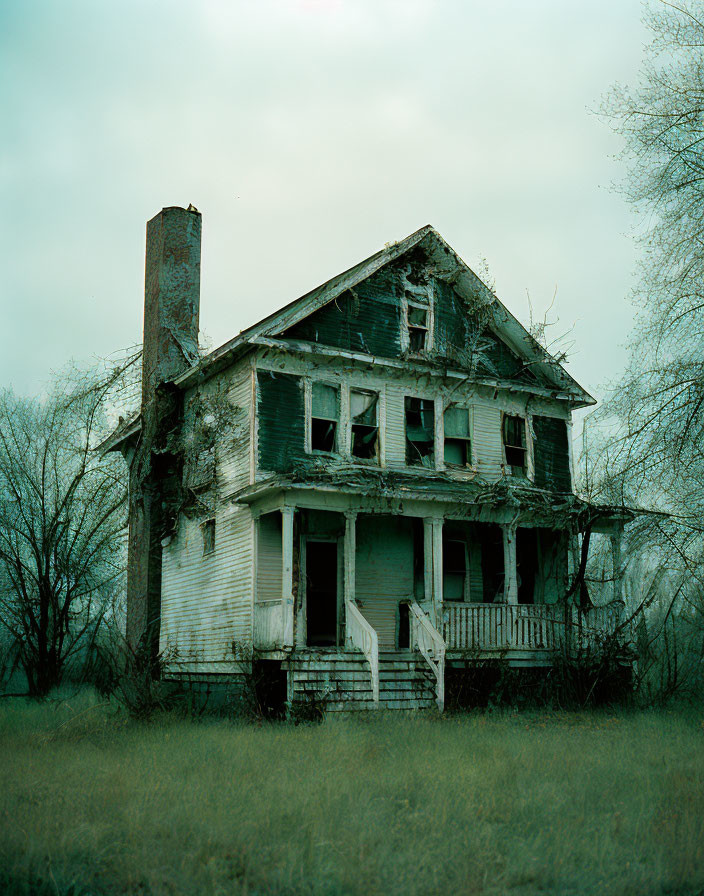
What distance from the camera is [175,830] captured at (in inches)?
289

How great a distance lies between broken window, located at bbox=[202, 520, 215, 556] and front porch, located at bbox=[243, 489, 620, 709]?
2.25 meters

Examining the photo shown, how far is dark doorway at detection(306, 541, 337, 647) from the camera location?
62.3ft

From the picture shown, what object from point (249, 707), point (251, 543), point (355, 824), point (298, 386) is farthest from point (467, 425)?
point (355, 824)

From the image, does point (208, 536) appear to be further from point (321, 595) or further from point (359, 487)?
point (359, 487)

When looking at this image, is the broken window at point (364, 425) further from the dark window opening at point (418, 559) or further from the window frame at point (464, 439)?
the dark window opening at point (418, 559)

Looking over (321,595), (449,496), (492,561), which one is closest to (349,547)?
(321,595)

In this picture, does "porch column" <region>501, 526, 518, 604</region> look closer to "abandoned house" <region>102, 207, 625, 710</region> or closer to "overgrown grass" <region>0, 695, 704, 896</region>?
"abandoned house" <region>102, 207, 625, 710</region>

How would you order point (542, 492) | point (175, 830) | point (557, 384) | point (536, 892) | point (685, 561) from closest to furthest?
point (536, 892)
point (175, 830)
point (685, 561)
point (542, 492)
point (557, 384)

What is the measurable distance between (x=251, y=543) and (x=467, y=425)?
6.20 meters

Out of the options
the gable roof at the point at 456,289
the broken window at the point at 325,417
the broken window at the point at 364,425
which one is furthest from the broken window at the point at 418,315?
the broken window at the point at 325,417

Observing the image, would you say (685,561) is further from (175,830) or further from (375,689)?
(175,830)

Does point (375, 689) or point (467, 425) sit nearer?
point (375, 689)

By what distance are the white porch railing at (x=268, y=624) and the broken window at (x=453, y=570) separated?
510 cm

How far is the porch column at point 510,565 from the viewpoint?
19.2m
